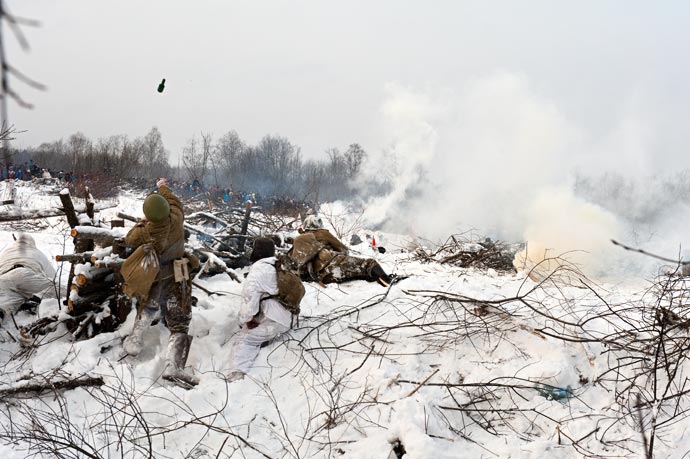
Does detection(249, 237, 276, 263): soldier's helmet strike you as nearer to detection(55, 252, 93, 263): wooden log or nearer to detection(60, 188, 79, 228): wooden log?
detection(55, 252, 93, 263): wooden log

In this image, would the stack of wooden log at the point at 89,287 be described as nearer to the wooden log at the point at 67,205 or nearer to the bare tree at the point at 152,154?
the wooden log at the point at 67,205

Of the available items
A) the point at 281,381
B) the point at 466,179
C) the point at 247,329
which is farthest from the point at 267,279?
the point at 466,179

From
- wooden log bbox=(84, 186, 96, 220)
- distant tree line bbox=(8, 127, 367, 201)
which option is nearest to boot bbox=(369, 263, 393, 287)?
wooden log bbox=(84, 186, 96, 220)

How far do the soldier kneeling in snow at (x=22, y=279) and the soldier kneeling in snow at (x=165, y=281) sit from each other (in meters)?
1.79

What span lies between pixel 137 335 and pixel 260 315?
1.23 m

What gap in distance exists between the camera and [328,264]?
6.62m

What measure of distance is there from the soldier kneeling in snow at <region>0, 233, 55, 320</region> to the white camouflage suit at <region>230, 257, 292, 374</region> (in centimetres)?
264

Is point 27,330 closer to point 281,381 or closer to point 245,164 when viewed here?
point 281,381

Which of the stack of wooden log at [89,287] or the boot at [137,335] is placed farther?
the stack of wooden log at [89,287]

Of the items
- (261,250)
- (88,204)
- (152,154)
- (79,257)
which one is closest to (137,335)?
(79,257)

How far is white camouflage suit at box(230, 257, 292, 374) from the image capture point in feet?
14.9

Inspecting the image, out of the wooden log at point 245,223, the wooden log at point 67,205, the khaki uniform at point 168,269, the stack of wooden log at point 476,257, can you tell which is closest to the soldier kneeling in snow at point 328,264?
the wooden log at point 245,223

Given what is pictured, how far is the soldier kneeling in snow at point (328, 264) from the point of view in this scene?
258 inches

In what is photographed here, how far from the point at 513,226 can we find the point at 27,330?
18.7m
